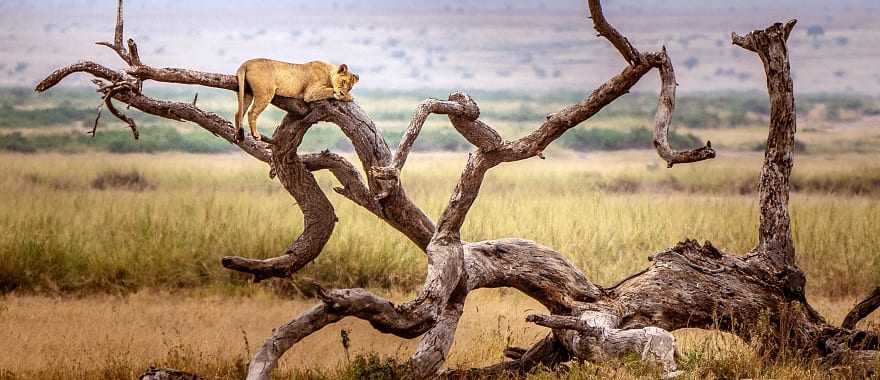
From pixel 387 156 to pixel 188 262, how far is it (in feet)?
15.4

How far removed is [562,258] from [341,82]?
5.66 feet

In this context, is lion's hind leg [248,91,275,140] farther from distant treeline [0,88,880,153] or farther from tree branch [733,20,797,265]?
distant treeline [0,88,880,153]

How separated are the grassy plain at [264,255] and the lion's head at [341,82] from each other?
1.49 metres

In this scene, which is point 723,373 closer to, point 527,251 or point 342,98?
point 527,251

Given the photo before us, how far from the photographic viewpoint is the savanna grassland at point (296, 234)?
8.59 metres

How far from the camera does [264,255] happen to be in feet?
38.1

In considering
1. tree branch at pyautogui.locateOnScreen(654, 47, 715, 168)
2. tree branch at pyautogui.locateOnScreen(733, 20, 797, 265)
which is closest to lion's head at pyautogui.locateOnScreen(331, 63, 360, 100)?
tree branch at pyautogui.locateOnScreen(654, 47, 715, 168)

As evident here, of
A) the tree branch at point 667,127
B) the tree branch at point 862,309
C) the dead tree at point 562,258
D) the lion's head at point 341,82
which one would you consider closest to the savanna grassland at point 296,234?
the dead tree at point 562,258

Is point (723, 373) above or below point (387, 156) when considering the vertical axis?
below

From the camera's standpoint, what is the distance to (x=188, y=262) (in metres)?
11.1

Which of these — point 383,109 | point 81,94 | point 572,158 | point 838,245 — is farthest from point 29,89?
point 838,245

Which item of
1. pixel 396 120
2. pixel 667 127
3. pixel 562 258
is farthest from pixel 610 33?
pixel 396 120

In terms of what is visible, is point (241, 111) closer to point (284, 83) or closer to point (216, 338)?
point (284, 83)

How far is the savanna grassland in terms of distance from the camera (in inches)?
338
